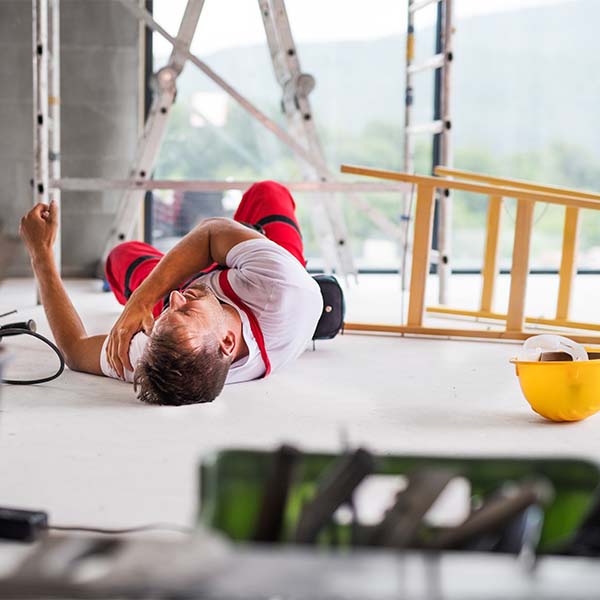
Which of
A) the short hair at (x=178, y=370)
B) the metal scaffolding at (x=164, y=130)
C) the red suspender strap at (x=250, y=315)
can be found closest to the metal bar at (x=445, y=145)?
the metal scaffolding at (x=164, y=130)

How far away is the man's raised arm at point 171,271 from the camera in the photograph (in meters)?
2.36

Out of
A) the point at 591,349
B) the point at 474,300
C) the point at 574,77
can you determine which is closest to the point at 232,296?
the point at 591,349

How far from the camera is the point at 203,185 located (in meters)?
4.25

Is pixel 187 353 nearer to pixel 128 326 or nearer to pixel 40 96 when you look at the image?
pixel 128 326

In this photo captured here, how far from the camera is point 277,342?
2.49 metres

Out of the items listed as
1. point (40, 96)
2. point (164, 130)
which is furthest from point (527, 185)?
point (40, 96)

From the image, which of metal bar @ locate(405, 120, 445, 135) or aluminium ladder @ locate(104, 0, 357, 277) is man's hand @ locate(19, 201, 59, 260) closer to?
aluminium ladder @ locate(104, 0, 357, 277)

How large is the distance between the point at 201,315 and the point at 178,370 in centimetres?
14

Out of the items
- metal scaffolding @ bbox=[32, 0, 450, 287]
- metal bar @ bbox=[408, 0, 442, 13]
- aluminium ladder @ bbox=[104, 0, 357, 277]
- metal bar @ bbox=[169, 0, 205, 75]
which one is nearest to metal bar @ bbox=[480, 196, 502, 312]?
metal scaffolding @ bbox=[32, 0, 450, 287]

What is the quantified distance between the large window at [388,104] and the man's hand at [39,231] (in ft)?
10.6

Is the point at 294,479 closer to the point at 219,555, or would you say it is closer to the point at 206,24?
the point at 219,555

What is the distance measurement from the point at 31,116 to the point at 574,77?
417 cm

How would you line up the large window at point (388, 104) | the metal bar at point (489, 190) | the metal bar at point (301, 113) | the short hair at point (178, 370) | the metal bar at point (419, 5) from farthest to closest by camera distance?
the large window at point (388, 104) < the metal bar at point (419, 5) < the metal bar at point (301, 113) < the metal bar at point (489, 190) < the short hair at point (178, 370)

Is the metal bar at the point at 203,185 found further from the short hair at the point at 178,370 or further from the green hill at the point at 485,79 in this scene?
the short hair at the point at 178,370
